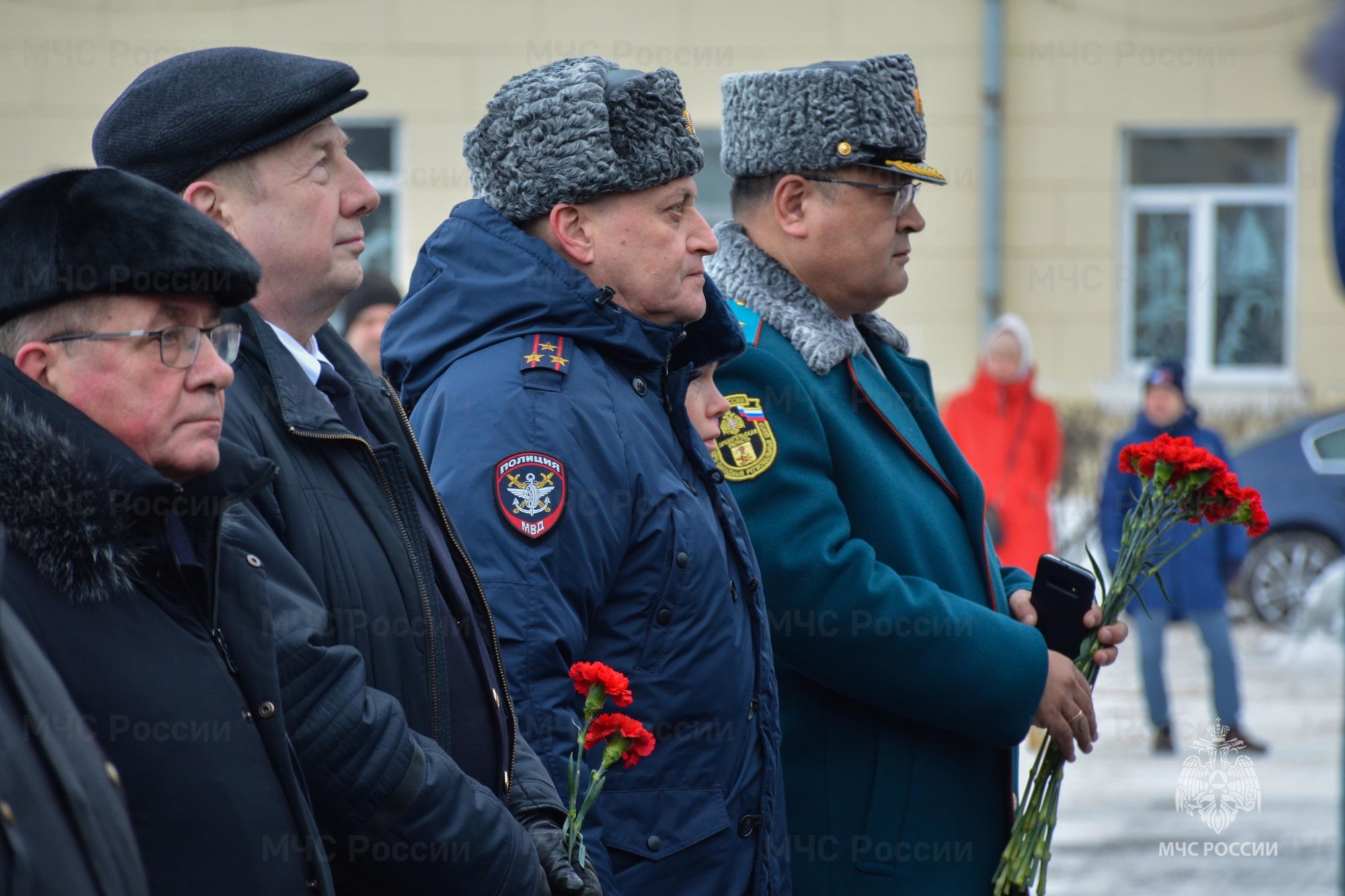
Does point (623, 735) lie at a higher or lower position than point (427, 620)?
lower

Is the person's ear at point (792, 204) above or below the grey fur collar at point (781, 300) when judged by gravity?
above

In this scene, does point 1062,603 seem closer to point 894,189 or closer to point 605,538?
point 894,189

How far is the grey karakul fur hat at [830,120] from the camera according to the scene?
2965 mm

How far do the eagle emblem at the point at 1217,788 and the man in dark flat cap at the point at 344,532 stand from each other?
3.89 metres

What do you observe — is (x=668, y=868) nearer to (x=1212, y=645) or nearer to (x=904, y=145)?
(x=904, y=145)

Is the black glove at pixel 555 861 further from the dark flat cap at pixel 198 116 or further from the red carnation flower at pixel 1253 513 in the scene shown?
the red carnation flower at pixel 1253 513

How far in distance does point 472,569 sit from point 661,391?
53cm

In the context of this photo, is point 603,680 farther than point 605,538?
No

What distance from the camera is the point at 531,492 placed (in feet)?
7.45

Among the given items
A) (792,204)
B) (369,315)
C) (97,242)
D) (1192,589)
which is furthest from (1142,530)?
(1192,589)

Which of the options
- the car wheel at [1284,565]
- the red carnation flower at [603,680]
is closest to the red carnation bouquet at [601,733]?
the red carnation flower at [603,680]

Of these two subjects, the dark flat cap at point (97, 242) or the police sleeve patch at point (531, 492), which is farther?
the police sleeve patch at point (531, 492)

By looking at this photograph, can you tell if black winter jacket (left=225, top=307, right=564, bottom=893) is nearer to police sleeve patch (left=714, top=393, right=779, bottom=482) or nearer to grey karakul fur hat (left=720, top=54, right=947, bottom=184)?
police sleeve patch (left=714, top=393, right=779, bottom=482)

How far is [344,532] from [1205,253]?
438 inches
